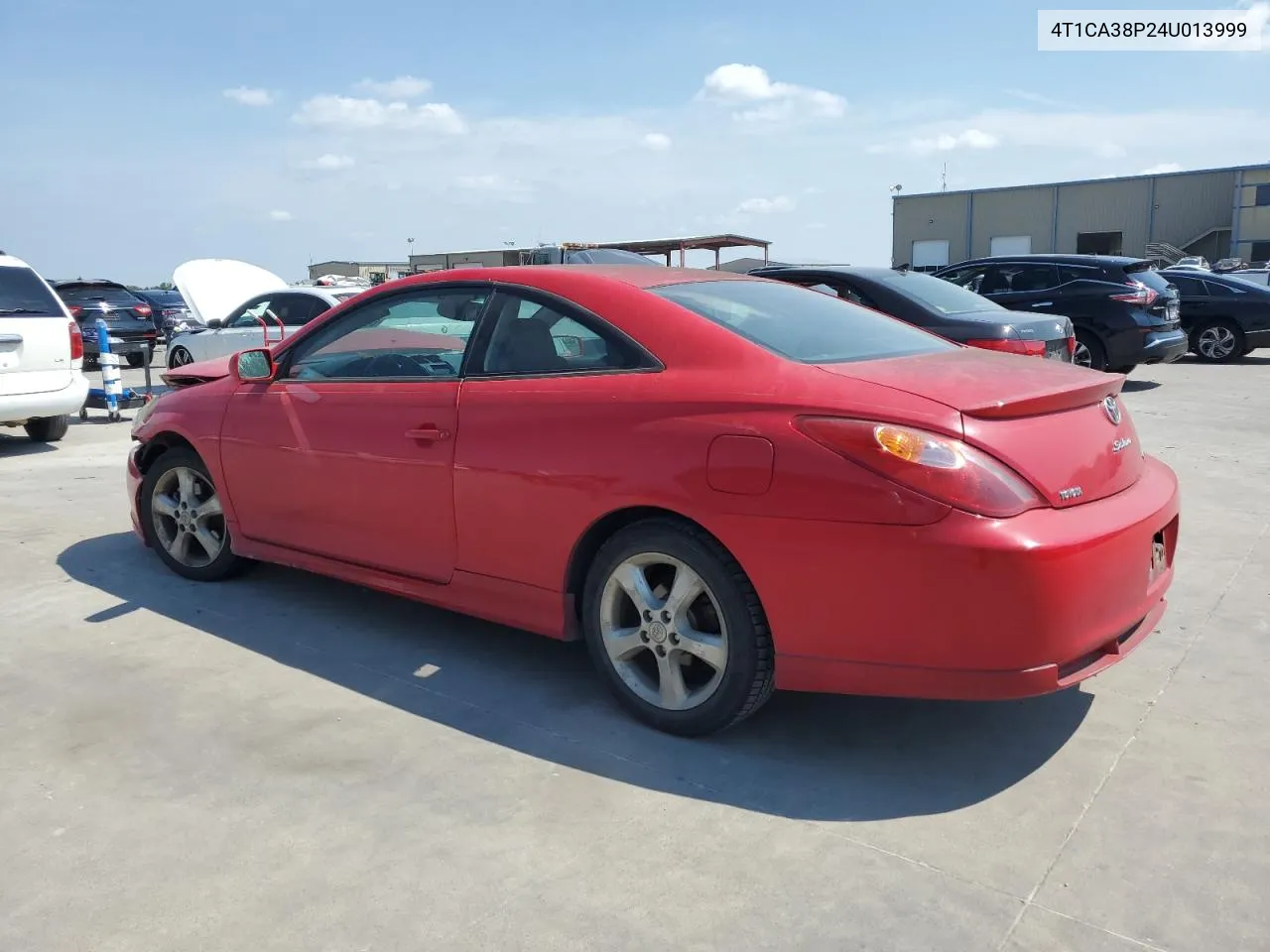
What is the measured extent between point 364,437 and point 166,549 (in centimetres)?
170

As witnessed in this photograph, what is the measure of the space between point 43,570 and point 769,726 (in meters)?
3.80

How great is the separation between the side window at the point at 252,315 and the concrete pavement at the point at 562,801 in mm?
8436

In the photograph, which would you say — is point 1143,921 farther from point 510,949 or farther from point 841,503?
point 510,949

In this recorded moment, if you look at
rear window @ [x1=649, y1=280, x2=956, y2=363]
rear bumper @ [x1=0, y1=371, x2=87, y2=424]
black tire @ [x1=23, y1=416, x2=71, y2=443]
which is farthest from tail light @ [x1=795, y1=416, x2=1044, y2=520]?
black tire @ [x1=23, y1=416, x2=71, y2=443]

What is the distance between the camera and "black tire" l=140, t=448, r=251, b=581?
15.9ft

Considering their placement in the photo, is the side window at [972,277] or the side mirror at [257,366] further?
the side window at [972,277]

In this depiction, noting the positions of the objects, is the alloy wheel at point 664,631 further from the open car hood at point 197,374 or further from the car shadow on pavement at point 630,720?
the open car hood at point 197,374

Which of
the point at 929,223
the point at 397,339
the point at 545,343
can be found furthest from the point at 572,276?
the point at 929,223

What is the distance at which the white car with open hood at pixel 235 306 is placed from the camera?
39.8 ft

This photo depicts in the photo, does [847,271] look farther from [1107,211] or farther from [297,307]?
[1107,211]

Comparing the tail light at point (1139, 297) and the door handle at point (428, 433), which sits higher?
the tail light at point (1139, 297)

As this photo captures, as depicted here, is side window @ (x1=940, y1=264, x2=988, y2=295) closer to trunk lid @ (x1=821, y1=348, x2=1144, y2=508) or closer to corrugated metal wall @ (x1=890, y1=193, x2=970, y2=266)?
trunk lid @ (x1=821, y1=348, x2=1144, y2=508)

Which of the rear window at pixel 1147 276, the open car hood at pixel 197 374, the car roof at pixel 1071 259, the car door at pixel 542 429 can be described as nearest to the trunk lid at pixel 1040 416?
the car door at pixel 542 429

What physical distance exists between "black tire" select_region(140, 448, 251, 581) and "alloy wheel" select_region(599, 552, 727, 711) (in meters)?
2.18
